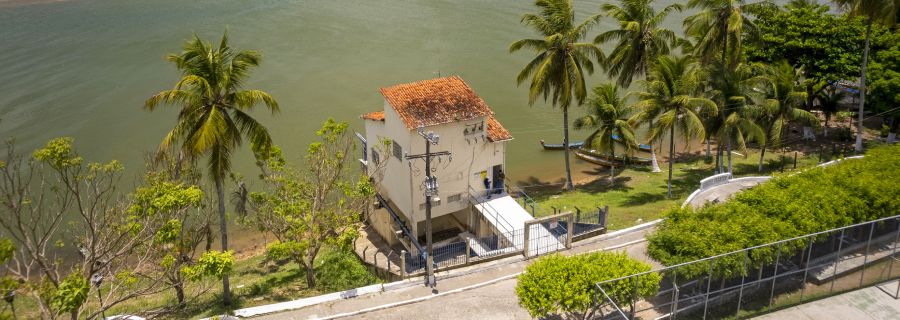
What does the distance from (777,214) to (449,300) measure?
12.5 meters

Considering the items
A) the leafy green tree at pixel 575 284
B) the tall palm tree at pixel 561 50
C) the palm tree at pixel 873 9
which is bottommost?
the leafy green tree at pixel 575 284

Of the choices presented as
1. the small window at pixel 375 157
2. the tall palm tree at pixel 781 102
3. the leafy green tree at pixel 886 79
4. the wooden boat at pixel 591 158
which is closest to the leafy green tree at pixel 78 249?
the small window at pixel 375 157

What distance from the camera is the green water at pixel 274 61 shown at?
51250mm

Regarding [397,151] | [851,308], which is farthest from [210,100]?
[851,308]

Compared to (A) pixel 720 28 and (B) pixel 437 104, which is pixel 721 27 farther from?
(B) pixel 437 104

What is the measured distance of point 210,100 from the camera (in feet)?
84.9

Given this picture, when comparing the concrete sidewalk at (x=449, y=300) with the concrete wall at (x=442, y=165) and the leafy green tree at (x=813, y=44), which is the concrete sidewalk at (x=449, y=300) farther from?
the leafy green tree at (x=813, y=44)

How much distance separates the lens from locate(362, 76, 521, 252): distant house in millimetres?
31672

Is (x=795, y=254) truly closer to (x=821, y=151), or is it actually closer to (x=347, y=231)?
(x=347, y=231)

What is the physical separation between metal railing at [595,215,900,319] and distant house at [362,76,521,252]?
10.0 meters

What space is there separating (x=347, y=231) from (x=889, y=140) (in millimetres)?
36093

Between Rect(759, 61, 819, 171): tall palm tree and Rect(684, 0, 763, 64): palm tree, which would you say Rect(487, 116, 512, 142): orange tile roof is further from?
Rect(759, 61, 819, 171): tall palm tree

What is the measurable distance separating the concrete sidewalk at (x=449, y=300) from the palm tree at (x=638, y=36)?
16622 millimetres

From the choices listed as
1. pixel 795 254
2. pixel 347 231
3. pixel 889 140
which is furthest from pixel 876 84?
pixel 347 231
